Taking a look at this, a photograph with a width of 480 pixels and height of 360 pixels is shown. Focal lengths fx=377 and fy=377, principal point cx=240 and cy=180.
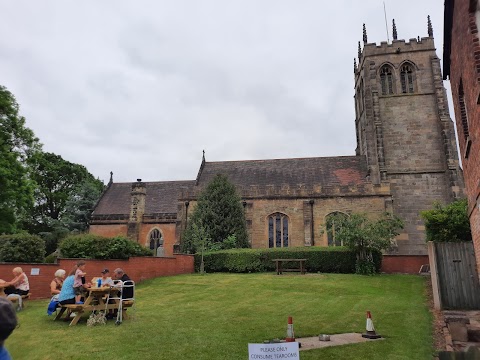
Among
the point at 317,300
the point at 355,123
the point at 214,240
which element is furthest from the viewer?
the point at 355,123

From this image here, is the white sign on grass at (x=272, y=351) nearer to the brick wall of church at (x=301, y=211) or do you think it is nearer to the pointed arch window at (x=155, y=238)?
the brick wall of church at (x=301, y=211)

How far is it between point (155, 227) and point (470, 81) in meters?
29.9

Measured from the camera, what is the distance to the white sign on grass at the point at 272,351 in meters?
3.84

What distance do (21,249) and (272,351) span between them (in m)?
15.3

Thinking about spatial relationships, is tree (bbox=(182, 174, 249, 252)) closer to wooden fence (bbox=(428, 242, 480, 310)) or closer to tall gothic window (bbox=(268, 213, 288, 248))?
tall gothic window (bbox=(268, 213, 288, 248))

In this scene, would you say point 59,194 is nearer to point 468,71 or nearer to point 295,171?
point 295,171

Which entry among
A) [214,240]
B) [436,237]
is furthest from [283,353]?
[214,240]

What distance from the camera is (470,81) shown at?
→ 24.1 feet

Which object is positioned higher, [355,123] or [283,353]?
[355,123]

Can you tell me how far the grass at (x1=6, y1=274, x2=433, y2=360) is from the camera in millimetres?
6922

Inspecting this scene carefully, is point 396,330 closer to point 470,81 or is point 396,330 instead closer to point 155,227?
point 470,81

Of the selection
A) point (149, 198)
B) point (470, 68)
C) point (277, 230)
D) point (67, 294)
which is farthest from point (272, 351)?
point (149, 198)

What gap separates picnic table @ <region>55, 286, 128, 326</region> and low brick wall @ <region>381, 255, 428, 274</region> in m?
17.3

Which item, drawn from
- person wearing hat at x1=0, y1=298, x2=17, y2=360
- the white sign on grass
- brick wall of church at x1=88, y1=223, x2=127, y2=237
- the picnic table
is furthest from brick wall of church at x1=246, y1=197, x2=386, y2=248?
person wearing hat at x1=0, y1=298, x2=17, y2=360
